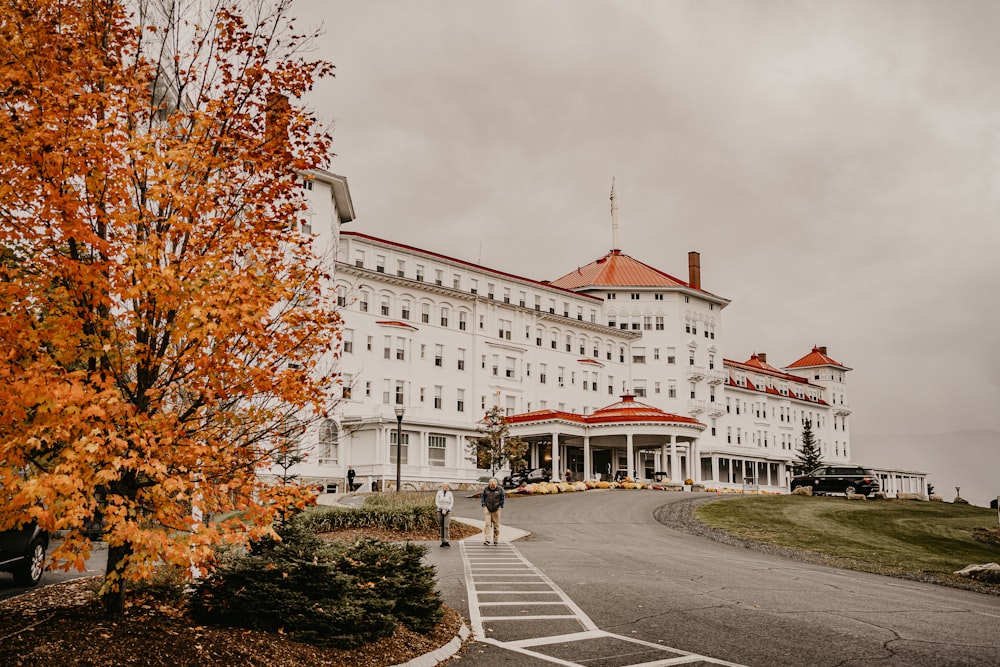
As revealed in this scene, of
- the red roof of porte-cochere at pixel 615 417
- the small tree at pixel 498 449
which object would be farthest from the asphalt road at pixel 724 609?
the red roof of porte-cochere at pixel 615 417

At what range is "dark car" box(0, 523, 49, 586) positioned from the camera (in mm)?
13703

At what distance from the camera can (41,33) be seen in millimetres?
7336

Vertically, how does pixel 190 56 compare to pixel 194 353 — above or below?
above

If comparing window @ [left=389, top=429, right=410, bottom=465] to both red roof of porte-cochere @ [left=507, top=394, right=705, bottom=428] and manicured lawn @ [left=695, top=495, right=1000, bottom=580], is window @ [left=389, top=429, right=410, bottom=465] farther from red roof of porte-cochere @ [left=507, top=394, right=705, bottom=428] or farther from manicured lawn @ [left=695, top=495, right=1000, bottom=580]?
manicured lawn @ [left=695, top=495, right=1000, bottom=580]

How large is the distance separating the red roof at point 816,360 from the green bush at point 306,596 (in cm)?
11371

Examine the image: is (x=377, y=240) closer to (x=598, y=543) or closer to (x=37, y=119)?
(x=598, y=543)

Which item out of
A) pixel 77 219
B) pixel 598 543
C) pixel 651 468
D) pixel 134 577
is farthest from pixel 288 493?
pixel 651 468

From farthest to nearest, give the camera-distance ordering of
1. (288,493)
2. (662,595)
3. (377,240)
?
1. (377,240)
2. (662,595)
3. (288,493)

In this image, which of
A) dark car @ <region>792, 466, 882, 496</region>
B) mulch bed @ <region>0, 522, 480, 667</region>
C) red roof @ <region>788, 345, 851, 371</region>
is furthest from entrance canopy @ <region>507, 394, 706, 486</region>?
red roof @ <region>788, 345, 851, 371</region>

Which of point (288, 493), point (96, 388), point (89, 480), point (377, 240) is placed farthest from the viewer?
point (377, 240)

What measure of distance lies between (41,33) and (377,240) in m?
54.0

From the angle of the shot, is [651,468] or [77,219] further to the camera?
[651,468]

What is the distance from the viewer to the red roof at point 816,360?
11406 centimetres

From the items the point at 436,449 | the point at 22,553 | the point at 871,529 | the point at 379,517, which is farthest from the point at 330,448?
the point at 22,553
